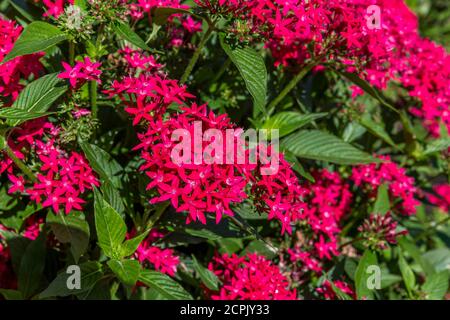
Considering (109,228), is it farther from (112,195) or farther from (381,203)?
(381,203)

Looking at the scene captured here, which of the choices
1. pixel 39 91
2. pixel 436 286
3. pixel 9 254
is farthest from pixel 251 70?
pixel 436 286

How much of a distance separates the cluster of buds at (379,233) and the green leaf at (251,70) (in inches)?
33.7

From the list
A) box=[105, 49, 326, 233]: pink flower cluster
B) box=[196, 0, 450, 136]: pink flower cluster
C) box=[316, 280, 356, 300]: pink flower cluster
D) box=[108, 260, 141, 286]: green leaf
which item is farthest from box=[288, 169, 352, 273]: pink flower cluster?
box=[108, 260, 141, 286]: green leaf

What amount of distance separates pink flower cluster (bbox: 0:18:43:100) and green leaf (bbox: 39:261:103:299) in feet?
1.96

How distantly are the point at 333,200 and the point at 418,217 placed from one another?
3.62ft

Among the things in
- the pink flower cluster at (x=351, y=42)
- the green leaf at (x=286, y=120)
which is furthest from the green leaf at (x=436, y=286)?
the green leaf at (x=286, y=120)

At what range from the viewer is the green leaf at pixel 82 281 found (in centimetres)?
161

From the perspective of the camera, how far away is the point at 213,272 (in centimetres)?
210

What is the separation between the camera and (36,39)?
1581 mm

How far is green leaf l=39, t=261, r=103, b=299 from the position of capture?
5.27 feet

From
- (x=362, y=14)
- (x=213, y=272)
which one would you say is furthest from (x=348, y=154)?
(x=213, y=272)

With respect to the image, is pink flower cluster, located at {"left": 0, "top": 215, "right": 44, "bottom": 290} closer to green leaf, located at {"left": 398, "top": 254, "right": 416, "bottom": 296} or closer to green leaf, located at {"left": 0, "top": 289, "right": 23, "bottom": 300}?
green leaf, located at {"left": 0, "top": 289, "right": 23, "bottom": 300}

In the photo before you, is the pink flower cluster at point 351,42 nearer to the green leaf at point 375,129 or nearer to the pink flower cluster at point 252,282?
the green leaf at point 375,129

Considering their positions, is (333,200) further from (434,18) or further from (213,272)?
(434,18)
